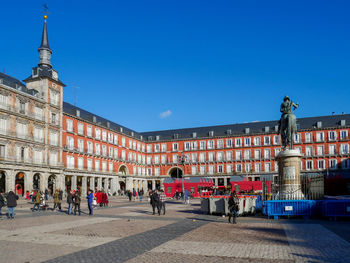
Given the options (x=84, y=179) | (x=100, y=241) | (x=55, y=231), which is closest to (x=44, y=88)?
(x=84, y=179)

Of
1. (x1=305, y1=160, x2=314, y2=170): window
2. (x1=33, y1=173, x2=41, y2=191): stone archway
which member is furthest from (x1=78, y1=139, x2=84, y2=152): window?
(x1=305, y1=160, x2=314, y2=170): window

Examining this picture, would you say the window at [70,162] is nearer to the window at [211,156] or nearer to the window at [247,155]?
the window at [211,156]

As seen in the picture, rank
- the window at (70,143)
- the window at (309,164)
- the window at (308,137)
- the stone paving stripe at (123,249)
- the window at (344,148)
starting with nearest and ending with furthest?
the stone paving stripe at (123,249)
the window at (70,143)
the window at (344,148)
the window at (309,164)
the window at (308,137)

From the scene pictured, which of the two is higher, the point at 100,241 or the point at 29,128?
the point at 29,128

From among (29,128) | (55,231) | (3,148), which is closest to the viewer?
(55,231)

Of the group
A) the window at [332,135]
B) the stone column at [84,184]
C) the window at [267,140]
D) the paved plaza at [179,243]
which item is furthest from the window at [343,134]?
the paved plaza at [179,243]

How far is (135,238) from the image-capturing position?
10609 millimetres

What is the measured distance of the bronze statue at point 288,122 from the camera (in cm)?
1812

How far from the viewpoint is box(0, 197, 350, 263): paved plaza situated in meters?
7.83

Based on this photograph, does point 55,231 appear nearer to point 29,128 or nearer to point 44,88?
point 29,128

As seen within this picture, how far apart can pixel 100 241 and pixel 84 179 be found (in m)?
42.9

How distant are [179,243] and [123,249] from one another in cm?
180

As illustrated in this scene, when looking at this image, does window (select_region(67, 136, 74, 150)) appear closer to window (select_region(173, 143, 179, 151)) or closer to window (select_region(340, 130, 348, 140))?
window (select_region(173, 143, 179, 151))

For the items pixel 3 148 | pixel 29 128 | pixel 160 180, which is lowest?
pixel 160 180
